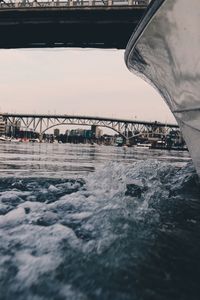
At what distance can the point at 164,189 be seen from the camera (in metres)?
8.66

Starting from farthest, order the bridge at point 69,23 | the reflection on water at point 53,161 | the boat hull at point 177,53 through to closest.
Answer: the bridge at point 69,23 → the reflection on water at point 53,161 → the boat hull at point 177,53

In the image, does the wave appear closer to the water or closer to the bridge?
the water

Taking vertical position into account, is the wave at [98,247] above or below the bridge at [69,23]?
below

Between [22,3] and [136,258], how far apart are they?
1319 inches

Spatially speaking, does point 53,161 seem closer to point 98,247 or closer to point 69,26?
point 69,26

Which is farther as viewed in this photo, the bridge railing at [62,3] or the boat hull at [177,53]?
the bridge railing at [62,3]

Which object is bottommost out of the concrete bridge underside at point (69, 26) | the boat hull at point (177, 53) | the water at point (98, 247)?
the water at point (98, 247)

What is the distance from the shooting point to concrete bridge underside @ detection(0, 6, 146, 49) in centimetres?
3042

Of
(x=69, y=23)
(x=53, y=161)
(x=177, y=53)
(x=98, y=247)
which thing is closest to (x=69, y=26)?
(x=69, y=23)

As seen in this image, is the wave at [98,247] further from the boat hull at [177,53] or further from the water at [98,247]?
the boat hull at [177,53]

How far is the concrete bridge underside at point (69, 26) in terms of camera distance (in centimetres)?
3042

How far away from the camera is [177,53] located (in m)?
4.46

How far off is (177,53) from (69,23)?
28457 mm

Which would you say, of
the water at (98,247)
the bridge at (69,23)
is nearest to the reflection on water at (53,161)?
the water at (98,247)
